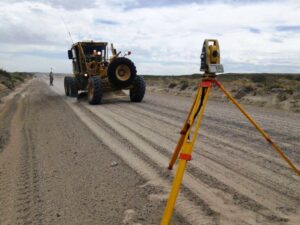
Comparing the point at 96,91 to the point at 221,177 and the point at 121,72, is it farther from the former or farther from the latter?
the point at 221,177

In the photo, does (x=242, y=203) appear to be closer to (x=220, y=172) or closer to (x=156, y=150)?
(x=220, y=172)

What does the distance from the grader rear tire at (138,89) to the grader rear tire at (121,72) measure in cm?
50

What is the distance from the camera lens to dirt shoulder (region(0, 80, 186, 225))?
4578 mm

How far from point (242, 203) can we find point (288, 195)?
2.26 feet

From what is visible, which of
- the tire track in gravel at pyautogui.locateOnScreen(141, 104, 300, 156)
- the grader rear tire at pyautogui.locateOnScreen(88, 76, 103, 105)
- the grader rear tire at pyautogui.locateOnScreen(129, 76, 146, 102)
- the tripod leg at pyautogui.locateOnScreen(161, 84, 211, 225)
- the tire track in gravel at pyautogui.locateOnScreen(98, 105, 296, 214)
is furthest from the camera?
the grader rear tire at pyautogui.locateOnScreen(129, 76, 146, 102)

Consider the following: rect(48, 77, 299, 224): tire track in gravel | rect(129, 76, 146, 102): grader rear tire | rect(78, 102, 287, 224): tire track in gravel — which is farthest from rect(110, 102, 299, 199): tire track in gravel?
rect(129, 76, 146, 102): grader rear tire

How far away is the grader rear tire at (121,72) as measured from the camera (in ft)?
55.4

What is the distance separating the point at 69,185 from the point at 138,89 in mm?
12254

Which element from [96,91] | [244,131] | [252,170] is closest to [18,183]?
[252,170]

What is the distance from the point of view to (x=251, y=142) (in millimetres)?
8281

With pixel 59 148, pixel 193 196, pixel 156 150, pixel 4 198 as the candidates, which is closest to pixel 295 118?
pixel 156 150

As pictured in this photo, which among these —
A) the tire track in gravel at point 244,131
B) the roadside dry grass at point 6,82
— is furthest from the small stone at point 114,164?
the roadside dry grass at point 6,82

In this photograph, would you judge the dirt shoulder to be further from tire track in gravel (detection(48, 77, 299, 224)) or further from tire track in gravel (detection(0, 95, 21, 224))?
tire track in gravel (detection(48, 77, 299, 224))

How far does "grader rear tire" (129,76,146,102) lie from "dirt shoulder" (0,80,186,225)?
862 centimetres
